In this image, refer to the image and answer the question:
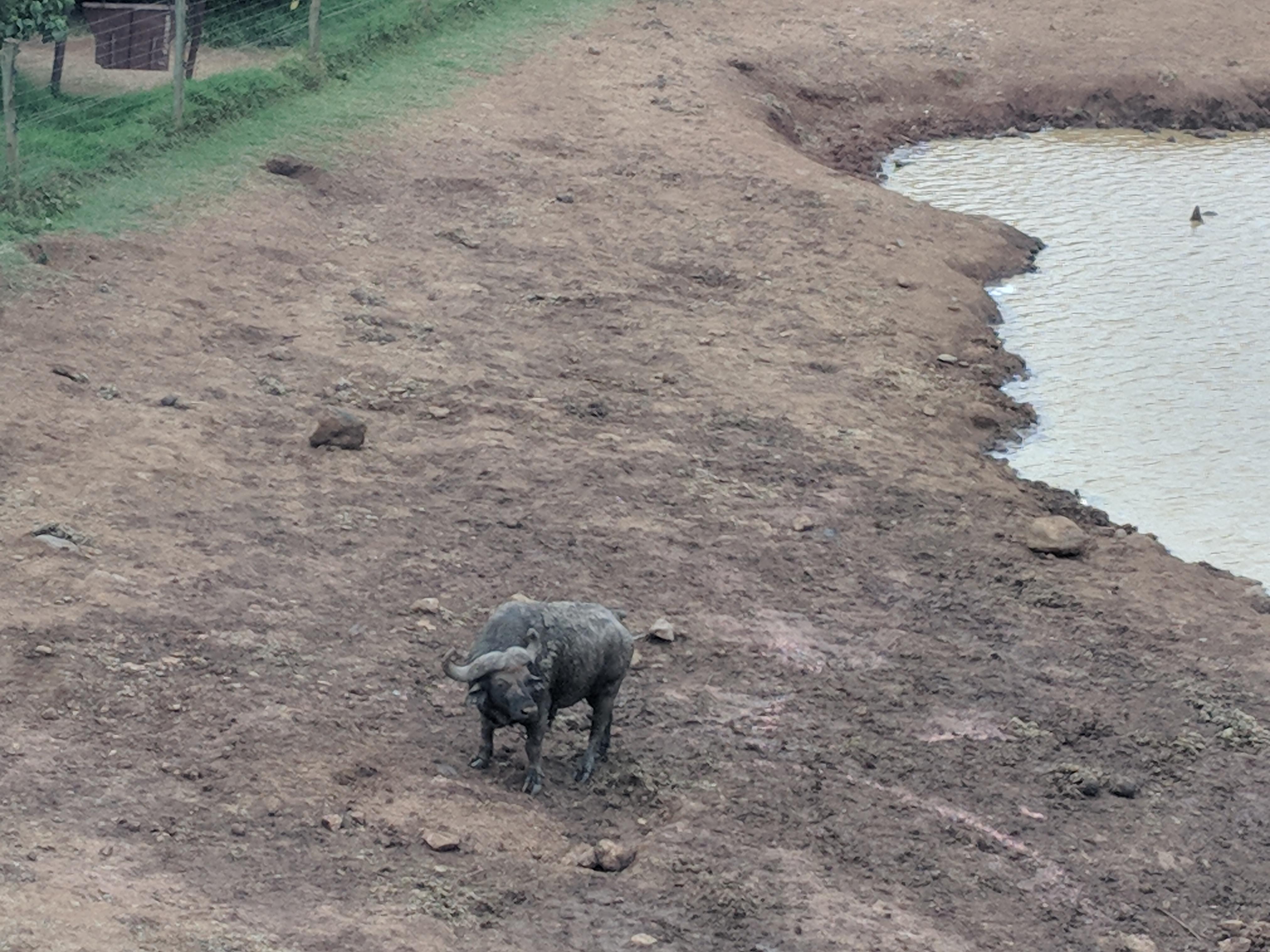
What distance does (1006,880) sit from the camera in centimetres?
752

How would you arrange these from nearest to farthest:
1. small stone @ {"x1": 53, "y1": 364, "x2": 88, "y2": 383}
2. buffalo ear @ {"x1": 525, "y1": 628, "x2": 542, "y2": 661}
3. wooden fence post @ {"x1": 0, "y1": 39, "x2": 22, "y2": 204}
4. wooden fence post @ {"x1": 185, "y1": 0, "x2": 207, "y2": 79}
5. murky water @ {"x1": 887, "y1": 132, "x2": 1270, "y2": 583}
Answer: buffalo ear @ {"x1": 525, "y1": 628, "x2": 542, "y2": 661} → small stone @ {"x1": 53, "y1": 364, "x2": 88, "y2": 383} → murky water @ {"x1": 887, "y1": 132, "x2": 1270, "y2": 583} → wooden fence post @ {"x1": 0, "y1": 39, "x2": 22, "y2": 204} → wooden fence post @ {"x1": 185, "y1": 0, "x2": 207, "y2": 79}

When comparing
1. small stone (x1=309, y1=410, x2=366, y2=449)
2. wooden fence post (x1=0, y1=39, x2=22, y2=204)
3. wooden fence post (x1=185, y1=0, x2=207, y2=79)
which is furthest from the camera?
wooden fence post (x1=185, y1=0, x2=207, y2=79)

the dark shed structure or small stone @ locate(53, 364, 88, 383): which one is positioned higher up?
the dark shed structure

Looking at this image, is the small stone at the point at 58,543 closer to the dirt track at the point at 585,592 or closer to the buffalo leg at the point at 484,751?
the dirt track at the point at 585,592

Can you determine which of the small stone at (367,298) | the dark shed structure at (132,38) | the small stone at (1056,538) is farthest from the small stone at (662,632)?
the dark shed structure at (132,38)

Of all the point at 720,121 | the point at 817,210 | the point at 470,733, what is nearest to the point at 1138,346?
the point at 817,210

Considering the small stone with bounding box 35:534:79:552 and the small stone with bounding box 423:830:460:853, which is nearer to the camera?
the small stone with bounding box 423:830:460:853

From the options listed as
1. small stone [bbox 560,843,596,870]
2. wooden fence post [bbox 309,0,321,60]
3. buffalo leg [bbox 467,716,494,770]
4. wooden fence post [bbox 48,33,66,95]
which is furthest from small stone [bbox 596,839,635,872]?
wooden fence post [bbox 309,0,321,60]

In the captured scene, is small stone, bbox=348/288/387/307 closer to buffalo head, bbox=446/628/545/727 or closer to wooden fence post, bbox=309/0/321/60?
wooden fence post, bbox=309/0/321/60

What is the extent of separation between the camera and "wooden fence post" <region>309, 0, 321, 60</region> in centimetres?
1741

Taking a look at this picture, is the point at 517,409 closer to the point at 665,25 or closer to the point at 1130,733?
the point at 1130,733

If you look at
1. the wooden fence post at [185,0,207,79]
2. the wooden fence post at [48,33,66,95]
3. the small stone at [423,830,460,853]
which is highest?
the wooden fence post at [185,0,207,79]

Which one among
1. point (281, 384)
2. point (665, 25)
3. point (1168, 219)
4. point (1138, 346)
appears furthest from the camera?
point (665, 25)

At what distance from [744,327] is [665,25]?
27.2 feet
